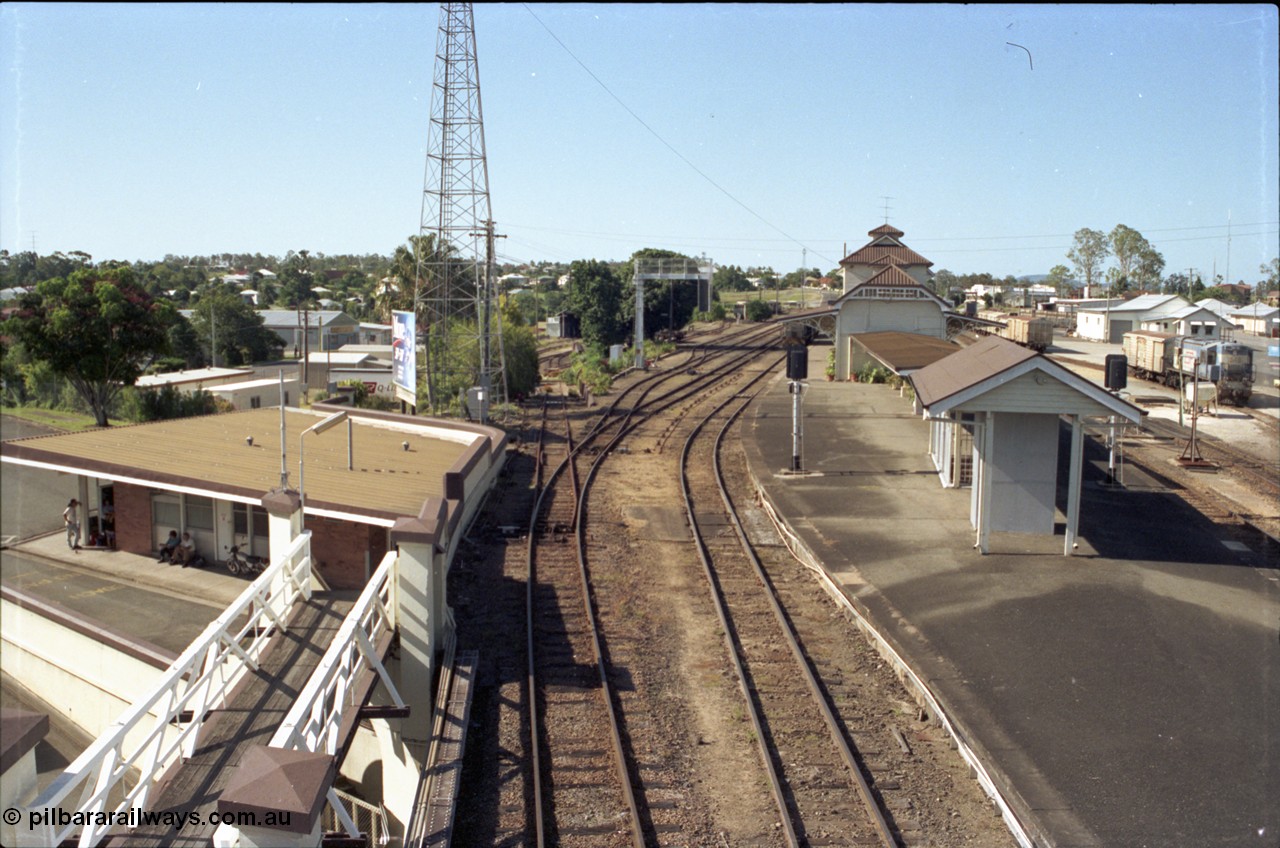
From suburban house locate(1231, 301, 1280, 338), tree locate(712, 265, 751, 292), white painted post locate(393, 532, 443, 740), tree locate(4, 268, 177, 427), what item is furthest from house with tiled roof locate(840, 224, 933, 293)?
tree locate(712, 265, 751, 292)

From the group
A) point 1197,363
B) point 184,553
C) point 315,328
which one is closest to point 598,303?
point 315,328

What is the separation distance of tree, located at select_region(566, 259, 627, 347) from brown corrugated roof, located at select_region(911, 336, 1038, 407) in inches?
1496

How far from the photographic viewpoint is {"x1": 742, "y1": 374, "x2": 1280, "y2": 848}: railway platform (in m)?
7.51

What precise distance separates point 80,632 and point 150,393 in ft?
57.3

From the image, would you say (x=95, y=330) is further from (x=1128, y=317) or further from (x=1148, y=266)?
(x=1148, y=266)

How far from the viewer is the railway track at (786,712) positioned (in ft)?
24.8

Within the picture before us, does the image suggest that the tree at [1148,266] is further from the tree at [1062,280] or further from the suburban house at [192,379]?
the suburban house at [192,379]

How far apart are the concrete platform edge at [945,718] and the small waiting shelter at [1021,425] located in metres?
2.57

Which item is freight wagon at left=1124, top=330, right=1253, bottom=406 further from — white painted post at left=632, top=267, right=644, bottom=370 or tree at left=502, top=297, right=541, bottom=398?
tree at left=502, top=297, right=541, bottom=398

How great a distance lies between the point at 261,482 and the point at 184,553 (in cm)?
262

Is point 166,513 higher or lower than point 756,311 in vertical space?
lower

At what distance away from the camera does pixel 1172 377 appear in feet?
125

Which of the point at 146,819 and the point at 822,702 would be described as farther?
the point at 822,702

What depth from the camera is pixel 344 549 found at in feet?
43.9
